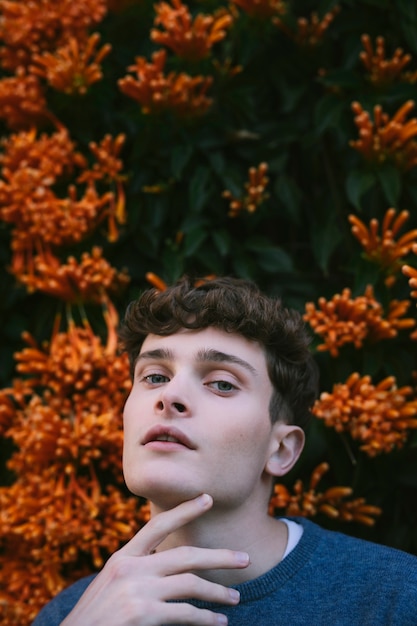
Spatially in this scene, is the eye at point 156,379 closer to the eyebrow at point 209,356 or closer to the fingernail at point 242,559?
the eyebrow at point 209,356

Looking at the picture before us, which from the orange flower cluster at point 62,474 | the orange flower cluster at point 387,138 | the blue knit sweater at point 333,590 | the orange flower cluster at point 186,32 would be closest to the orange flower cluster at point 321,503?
the blue knit sweater at point 333,590

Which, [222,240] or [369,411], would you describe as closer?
[369,411]

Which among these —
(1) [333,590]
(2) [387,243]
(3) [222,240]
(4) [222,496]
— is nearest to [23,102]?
(3) [222,240]

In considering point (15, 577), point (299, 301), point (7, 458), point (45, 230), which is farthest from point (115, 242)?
point (15, 577)

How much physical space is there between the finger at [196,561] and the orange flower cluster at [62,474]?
0.64 metres

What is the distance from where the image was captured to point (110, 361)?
2297 millimetres

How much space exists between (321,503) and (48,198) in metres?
1.29

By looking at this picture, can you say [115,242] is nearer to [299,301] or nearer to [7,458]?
[299,301]

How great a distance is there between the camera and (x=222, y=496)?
1663mm

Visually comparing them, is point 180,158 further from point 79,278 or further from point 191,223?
point 79,278

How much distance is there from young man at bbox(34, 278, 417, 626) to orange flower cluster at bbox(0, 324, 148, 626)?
22 cm

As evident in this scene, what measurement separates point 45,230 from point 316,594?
4.60 ft

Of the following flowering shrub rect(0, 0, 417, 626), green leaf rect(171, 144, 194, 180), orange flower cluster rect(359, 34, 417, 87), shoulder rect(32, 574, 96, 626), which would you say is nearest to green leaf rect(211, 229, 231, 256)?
flowering shrub rect(0, 0, 417, 626)

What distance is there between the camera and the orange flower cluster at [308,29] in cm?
257
